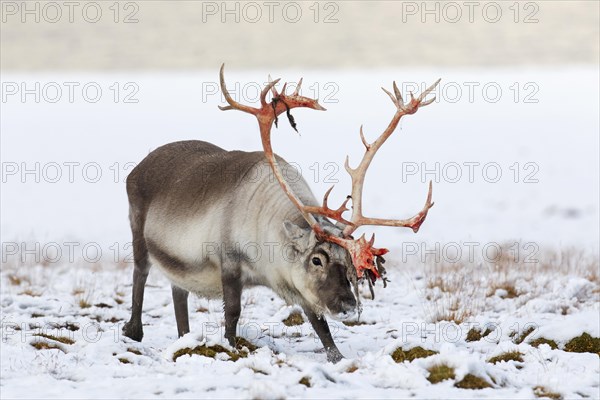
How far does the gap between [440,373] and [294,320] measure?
12.0 feet

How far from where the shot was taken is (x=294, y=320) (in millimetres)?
9891

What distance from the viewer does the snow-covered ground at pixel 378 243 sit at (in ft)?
21.3

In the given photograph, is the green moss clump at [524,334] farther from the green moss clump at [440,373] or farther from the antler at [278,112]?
the green moss clump at [440,373]

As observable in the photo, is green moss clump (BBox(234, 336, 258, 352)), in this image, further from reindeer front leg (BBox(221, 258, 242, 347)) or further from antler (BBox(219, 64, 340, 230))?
antler (BBox(219, 64, 340, 230))

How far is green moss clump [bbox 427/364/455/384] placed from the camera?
20.8 ft

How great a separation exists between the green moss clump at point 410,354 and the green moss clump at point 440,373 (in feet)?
3.01

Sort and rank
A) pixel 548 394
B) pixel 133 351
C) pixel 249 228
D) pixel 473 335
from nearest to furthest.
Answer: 1. pixel 548 394
2. pixel 133 351
3. pixel 249 228
4. pixel 473 335

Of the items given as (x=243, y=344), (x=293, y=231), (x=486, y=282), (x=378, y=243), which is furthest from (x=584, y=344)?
(x=378, y=243)

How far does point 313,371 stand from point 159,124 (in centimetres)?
4608

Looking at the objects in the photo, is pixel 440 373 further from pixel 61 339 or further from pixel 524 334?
pixel 61 339

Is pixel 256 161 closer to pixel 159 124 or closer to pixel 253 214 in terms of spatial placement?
pixel 253 214

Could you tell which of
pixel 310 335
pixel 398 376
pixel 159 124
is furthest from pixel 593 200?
pixel 159 124

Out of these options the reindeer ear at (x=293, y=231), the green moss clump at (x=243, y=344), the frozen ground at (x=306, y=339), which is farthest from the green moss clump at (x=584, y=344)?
the green moss clump at (x=243, y=344)

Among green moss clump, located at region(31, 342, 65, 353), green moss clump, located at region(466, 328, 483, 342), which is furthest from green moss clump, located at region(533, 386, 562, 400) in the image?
green moss clump, located at region(31, 342, 65, 353)
